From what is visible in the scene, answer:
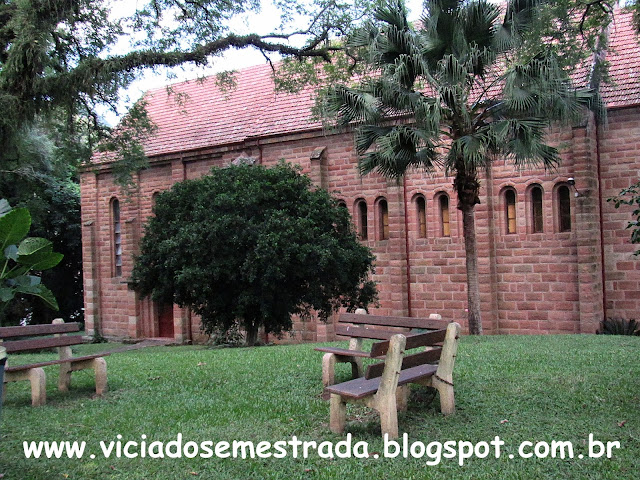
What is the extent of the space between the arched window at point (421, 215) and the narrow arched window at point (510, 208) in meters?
2.42

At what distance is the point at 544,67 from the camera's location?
41.3 feet

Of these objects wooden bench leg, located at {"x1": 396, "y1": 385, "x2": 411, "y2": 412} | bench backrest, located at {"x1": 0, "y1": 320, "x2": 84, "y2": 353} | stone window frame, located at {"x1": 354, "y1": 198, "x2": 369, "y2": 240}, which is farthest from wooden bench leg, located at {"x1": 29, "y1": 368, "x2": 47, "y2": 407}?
stone window frame, located at {"x1": 354, "y1": 198, "x2": 369, "y2": 240}

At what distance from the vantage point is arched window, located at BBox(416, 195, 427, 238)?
64.8 feet

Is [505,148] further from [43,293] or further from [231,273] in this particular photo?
[43,293]

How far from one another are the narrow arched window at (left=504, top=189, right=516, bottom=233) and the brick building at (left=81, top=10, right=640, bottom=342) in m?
0.03

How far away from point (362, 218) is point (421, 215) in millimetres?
2116

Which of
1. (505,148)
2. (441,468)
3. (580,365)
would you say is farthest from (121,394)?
(505,148)

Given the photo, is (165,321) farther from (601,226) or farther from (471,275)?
(601,226)

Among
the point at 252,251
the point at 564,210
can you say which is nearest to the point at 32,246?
the point at 252,251

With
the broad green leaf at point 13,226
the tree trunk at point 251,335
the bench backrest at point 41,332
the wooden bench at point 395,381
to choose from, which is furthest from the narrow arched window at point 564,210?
the broad green leaf at point 13,226

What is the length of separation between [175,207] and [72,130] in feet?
12.4

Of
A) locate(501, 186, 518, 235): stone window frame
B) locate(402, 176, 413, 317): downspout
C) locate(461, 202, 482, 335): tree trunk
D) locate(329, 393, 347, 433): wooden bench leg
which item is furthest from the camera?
locate(402, 176, 413, 317): downspout

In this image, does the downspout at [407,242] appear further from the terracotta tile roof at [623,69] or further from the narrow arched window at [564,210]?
the terracotta tile roof at [623,69]

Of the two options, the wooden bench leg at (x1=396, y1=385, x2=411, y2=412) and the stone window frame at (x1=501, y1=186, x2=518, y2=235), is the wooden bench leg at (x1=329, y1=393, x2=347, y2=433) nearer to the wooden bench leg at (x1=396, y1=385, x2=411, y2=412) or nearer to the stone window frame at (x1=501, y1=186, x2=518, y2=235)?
the wooden bench leg at (x1=396, y1=385, x2=411, y2=412)
